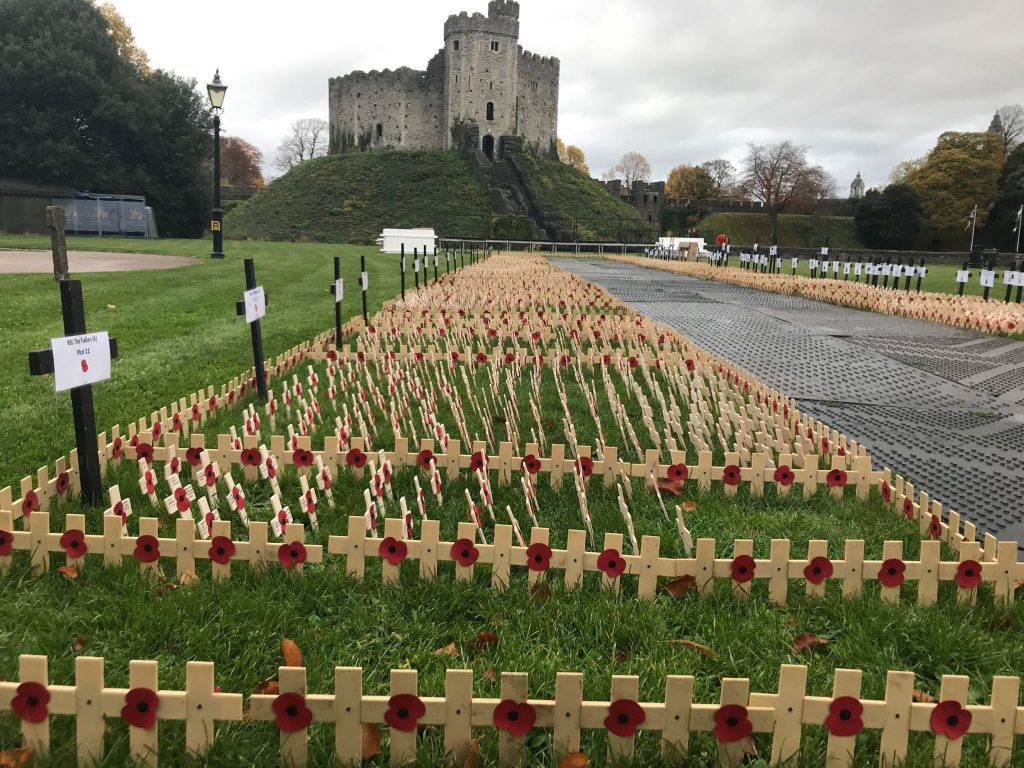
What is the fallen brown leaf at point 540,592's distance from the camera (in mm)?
3170

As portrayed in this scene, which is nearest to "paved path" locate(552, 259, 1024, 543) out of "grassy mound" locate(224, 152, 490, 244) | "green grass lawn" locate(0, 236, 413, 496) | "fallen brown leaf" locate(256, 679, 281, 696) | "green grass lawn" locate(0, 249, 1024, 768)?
"green grass lawn" locate(0, 249, 1024, 768)

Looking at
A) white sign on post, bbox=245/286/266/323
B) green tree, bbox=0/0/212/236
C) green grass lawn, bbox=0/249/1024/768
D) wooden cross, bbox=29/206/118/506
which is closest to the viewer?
green grass lawn, bbox=0/249/1024/768

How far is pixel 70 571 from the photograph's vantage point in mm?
3195

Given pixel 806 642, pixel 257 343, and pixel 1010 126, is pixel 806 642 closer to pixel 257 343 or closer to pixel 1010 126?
pixel 257 343

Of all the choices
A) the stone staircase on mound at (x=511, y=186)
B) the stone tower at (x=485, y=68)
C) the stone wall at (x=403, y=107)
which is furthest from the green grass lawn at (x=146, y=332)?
the stone wall at (x=403, y=107)

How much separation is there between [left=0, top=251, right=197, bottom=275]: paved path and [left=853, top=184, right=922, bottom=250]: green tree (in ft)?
199

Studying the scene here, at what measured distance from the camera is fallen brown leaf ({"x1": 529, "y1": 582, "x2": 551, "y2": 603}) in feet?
10.4

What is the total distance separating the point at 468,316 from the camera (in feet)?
37.9

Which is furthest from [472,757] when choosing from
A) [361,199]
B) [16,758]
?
[361,199]

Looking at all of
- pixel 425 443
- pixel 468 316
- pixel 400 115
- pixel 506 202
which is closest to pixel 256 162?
pixel 400 115

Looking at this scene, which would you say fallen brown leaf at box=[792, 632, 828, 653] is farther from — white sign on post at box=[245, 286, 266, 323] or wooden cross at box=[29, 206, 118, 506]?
white sign on post at box=[245, 286, 266, 323]

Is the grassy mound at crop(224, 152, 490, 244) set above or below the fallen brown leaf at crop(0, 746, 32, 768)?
above

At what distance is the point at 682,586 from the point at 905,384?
5914mm

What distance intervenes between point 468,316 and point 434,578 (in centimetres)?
846
